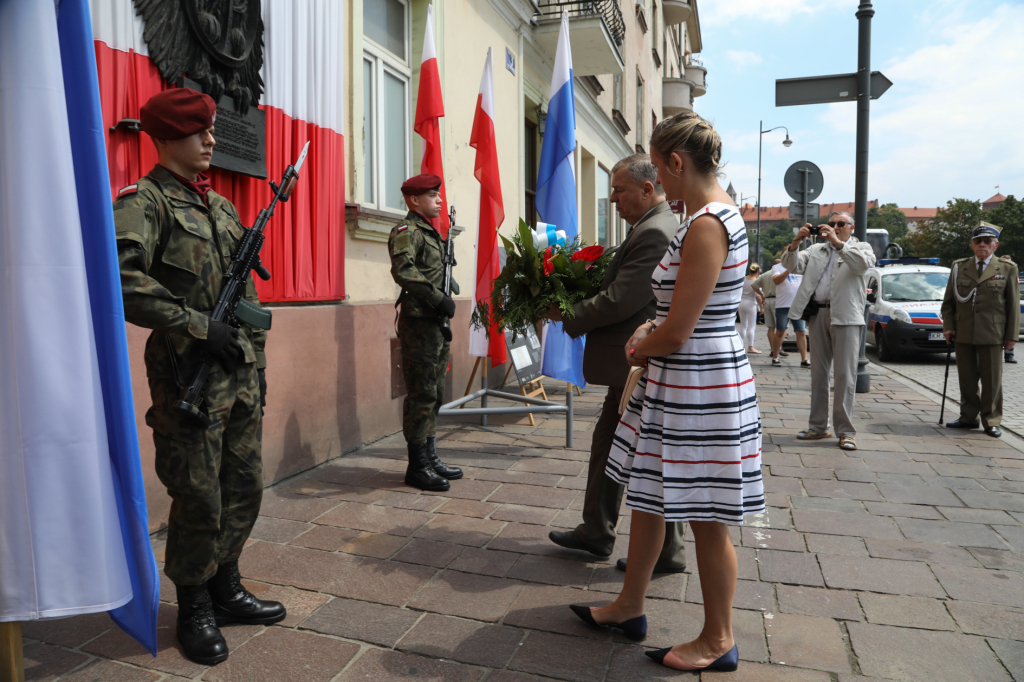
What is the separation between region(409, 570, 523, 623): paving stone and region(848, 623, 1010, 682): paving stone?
136 cm

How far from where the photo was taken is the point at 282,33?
461cm

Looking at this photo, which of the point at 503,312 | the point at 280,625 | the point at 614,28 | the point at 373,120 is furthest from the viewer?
the point at 614,28

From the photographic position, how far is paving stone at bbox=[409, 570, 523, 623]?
2.88 meters

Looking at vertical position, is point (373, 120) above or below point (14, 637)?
above

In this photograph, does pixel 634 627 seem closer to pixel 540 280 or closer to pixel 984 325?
pixel 540 280

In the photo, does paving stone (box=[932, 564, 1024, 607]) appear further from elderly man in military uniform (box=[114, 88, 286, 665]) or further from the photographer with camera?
elderly man in military uniform (box=[114, 88, 286, 665])

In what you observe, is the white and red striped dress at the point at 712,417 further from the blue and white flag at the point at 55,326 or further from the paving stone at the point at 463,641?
the blue and white flag at the point at 55,326

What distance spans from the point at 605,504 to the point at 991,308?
17.3ft

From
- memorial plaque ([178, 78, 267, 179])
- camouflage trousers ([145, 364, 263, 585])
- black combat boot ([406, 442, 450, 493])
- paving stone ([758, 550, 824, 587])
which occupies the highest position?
memorial plaque ([178, 78, 267, 179])

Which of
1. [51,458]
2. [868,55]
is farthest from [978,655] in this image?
[868,55]

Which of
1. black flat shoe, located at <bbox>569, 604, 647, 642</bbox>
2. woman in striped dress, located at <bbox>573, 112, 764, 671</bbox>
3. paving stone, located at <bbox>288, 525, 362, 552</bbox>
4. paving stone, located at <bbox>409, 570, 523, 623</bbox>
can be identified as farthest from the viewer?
paving stone, located at <bbox>288, 525, 362, 552</bbox>

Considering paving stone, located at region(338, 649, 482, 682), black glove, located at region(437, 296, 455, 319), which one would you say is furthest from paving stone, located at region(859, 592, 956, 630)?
black glove, located at region(437, 296, 455, 319)

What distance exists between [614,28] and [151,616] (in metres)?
11.9

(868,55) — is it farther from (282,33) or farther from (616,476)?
(616,476)
